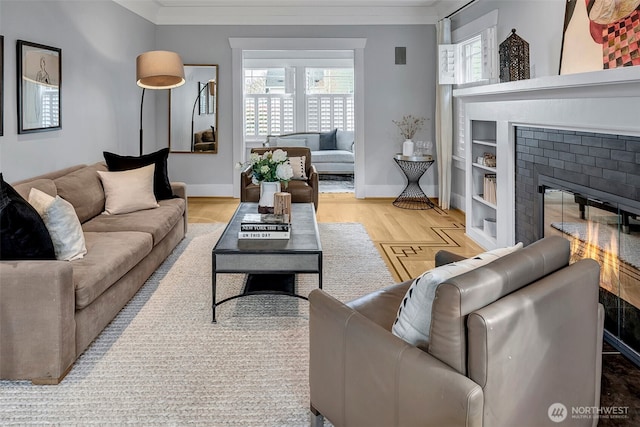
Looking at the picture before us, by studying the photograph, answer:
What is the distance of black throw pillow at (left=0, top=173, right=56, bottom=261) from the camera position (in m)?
2.48

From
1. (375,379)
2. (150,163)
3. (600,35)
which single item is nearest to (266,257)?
(375,379)

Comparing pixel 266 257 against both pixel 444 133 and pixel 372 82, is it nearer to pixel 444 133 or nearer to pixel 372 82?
pixel 444 133

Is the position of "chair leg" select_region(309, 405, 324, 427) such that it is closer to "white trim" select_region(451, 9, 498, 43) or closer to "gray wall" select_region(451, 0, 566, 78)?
"gray wall" select_region(451, 0, 566, 78)

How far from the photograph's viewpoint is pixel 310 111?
424 inches

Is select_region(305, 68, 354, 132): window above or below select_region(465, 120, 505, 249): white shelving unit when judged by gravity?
above

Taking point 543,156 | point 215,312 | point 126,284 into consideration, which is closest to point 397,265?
point 543,156

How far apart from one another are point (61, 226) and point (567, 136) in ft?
9.68

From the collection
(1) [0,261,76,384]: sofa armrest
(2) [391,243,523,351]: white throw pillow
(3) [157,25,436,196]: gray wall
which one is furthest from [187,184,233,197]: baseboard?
(2) [391,243,523,351]: white throw pillow

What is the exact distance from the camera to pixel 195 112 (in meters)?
7.43

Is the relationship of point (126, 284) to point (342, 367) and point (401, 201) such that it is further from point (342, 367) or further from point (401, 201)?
point (401, 201)

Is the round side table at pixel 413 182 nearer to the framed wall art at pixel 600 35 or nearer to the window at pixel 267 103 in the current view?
the framed wall art at pixel 600 35


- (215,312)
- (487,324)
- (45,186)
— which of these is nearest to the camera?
(487,324)

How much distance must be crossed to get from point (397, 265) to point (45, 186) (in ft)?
8.68

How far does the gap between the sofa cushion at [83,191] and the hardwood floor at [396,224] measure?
75.3 inches
